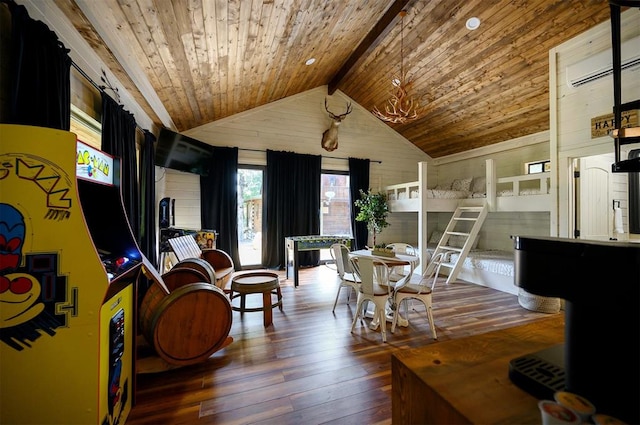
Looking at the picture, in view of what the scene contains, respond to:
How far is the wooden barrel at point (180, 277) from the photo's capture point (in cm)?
257

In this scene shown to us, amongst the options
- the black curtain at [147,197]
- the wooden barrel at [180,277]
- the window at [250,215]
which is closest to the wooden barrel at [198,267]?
the wooden barrel at [180,277]

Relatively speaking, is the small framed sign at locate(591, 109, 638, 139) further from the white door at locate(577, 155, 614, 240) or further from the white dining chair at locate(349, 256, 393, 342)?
the white dining chair at locate(349, 256, 393, 342)

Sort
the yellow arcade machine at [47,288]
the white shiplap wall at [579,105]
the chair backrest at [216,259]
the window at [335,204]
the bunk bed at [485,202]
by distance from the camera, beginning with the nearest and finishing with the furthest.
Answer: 1. the yellow arcade machine at [47,288]
2. the white shiplap wall at [579,105]
3. the chair backrest at [216,259]
4. the bunk bed at [485,202]
5. the window at [335,204]

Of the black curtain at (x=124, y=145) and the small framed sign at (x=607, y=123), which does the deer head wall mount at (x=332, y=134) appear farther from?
the small framed sign at (x=607, y=123)

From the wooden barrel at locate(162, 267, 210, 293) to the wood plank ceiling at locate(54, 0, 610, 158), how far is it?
196cm

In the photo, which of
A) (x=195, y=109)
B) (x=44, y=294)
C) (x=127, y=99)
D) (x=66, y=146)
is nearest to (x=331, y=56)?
(x=195, y=109)

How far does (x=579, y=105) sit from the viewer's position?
3.20 metres

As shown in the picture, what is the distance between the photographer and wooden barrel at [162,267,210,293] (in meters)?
2.57

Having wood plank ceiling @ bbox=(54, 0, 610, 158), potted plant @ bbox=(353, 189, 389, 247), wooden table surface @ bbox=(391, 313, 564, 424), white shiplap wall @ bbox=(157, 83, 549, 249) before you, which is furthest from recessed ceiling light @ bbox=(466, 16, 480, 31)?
wooden table surface @ bbox=(391, 313, 564, 424)

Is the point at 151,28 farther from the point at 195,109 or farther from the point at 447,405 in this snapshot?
the point at 447,405

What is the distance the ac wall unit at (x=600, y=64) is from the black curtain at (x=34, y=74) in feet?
15.3

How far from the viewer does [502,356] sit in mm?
833

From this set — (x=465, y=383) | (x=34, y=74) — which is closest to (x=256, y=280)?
(x=34, y=74)

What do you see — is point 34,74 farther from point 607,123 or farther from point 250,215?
point 607,123
